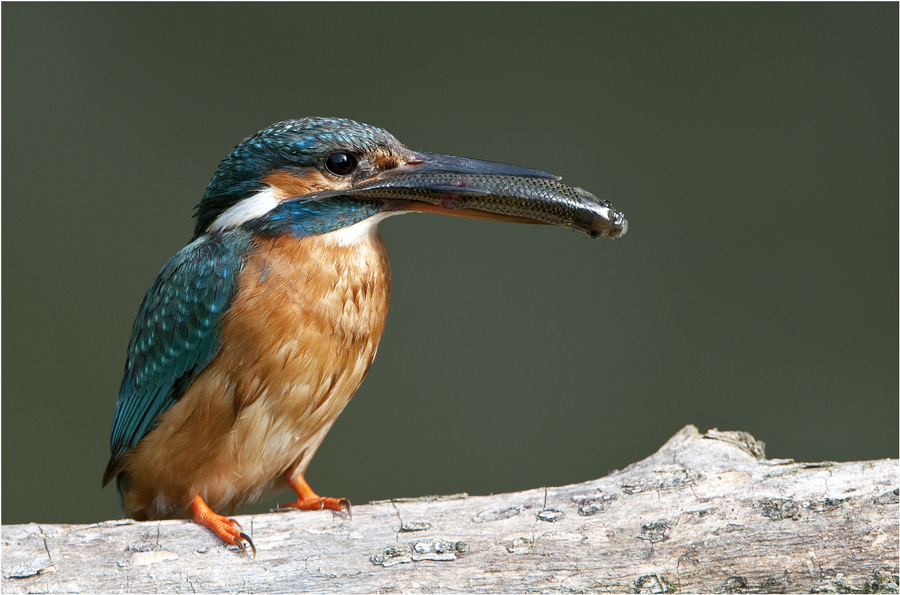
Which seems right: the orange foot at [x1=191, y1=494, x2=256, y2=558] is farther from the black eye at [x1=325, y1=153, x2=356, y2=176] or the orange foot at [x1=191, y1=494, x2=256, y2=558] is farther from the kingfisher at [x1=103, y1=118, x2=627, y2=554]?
the black eye at [x1=325, y1=153, x2=356, y2=176]

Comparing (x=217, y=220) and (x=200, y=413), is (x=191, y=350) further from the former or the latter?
(x=217, y=220)

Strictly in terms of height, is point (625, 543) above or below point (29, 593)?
above

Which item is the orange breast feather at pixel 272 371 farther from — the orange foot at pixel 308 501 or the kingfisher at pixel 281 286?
the orange foot at pixel 308 501

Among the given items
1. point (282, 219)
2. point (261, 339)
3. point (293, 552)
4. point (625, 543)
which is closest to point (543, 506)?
point (625, 543)

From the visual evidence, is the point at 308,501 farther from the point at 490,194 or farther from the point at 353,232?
the point at 490,194

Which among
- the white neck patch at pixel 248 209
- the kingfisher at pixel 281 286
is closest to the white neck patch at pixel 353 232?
the kingfisher at pixel 281 286

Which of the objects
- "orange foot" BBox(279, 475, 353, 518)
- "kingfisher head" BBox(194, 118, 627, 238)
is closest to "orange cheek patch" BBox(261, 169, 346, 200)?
"kingfisher head" BBox(194, 118, 627, 238)
